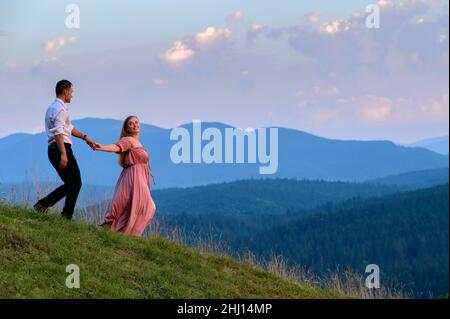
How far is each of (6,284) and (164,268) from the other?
8.08 ft

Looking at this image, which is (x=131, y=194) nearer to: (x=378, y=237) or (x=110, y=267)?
(x=110, y=267)

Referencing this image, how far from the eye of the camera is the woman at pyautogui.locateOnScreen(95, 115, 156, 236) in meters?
12.3

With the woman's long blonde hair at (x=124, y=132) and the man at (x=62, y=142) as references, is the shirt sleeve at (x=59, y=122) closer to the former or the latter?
the man at (x=62, y=142)

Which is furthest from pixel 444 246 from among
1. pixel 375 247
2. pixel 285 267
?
pixel 285 267

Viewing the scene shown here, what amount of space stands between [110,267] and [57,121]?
2.55 metres

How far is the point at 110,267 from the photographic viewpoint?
9.88 meters

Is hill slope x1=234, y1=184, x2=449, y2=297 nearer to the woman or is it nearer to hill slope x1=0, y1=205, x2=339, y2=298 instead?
the woman

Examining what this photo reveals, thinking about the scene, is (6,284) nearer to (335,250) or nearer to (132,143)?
(132,143)

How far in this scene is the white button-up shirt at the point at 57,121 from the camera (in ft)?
36.3

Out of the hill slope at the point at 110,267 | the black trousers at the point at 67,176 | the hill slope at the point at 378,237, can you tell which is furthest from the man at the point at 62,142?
the hill slope at the point at 378,237

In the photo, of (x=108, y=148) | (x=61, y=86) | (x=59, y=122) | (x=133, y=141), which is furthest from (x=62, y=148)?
(x=133, y=141)

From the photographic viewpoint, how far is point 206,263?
11359mm
